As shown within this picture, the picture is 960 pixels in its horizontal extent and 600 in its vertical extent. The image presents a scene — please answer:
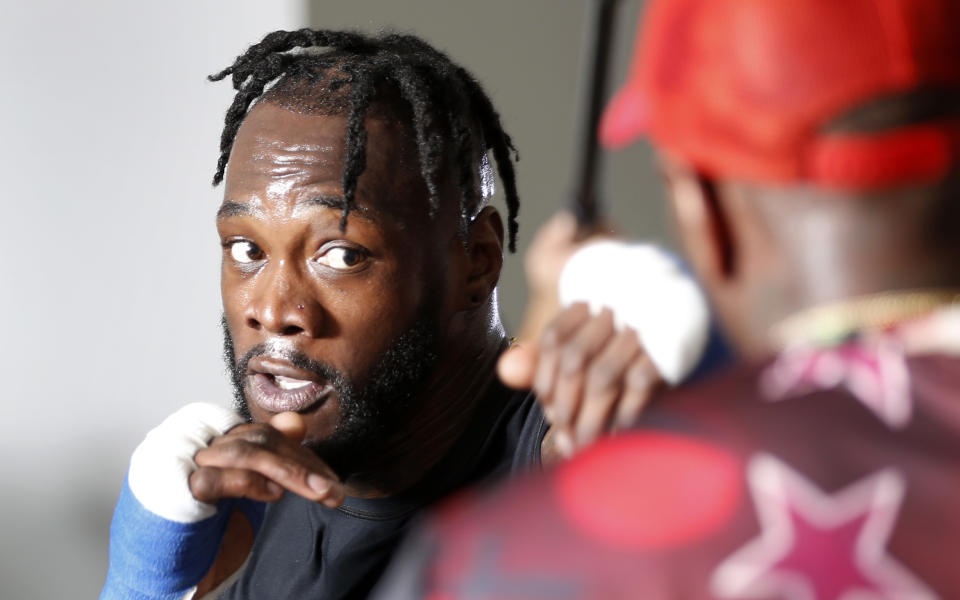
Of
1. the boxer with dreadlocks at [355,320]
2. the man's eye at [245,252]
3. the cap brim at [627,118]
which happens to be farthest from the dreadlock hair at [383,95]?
the cap brim at [627,118]

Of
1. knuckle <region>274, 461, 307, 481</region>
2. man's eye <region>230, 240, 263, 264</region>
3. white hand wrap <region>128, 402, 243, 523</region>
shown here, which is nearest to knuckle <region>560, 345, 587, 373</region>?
knuckle <region>274, 461, 307, 481</region>

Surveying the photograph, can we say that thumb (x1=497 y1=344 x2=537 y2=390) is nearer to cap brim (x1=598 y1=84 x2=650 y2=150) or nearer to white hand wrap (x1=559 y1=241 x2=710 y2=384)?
white hand wrap (x1=559 y1=241 x2=710 y2=384)

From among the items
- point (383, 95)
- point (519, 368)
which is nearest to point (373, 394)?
point (383, 95)

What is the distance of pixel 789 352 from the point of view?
22.2 inches

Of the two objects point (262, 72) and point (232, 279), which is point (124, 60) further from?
point (232, 279)

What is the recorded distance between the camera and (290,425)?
1163 millimetres

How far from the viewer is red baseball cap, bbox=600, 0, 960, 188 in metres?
0.54

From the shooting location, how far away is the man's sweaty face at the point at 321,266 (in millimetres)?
1248

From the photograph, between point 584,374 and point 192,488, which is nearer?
point 584,374

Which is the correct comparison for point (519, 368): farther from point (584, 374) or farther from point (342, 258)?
point (342, 258)

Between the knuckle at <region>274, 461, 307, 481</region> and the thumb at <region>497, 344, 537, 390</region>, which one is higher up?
the thumb at <region>497, 344, 537, 390</region>

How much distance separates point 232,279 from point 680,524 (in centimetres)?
90

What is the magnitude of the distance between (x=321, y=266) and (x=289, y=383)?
5.4 inches

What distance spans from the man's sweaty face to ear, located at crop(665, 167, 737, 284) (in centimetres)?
67
